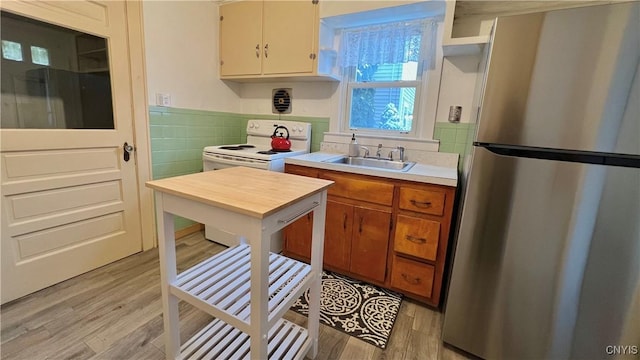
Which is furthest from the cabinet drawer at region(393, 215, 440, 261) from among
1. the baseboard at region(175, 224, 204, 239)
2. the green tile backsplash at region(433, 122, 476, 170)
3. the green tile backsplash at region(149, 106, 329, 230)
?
the baseboard at region(175, 224, 204, 239)

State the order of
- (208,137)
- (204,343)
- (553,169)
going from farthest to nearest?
(208,137), (204,343), (553,169)

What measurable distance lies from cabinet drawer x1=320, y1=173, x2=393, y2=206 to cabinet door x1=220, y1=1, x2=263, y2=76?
4.45 ft

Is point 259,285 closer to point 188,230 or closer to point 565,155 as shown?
point 565,155

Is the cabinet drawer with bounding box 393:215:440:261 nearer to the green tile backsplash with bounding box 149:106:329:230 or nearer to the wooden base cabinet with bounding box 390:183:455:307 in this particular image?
the wooden base cabinet with bounding box 390:183:455:307

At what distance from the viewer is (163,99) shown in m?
2.28

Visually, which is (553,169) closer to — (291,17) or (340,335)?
(340,335)

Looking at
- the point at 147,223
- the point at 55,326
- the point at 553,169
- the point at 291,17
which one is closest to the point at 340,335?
the point at 553,169

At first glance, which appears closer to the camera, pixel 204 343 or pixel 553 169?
pixel 553 169

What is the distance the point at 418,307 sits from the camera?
1.80m

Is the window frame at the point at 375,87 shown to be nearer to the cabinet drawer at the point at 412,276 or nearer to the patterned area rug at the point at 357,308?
the cabinet drawer at the point at 412,276

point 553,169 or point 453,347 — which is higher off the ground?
point 553,169

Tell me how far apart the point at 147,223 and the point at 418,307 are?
7.32 feet

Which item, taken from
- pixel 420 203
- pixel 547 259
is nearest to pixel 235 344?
pixel 420 203

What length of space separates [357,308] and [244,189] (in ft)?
3.80
